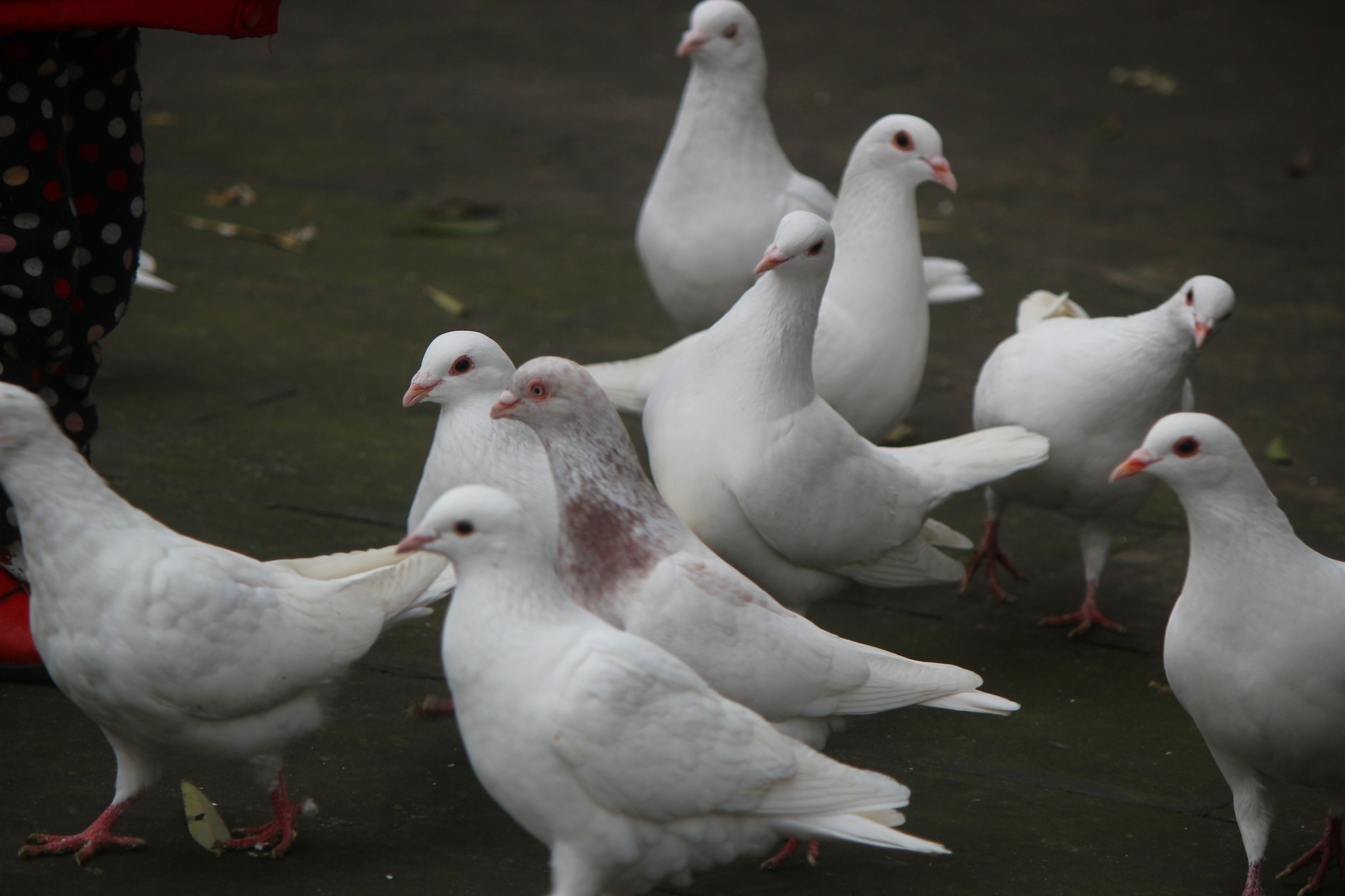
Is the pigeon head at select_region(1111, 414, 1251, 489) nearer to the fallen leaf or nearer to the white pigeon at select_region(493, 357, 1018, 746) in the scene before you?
the white pigeon at select_region(493, 357, 1018, 746)

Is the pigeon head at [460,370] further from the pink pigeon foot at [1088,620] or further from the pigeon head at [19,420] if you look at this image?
the pink pigeon foot at [1088,620]

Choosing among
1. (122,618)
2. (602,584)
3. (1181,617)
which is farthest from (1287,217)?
(122,618)

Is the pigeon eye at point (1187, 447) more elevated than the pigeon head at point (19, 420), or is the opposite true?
the pigeon eye at point (1187, 447)

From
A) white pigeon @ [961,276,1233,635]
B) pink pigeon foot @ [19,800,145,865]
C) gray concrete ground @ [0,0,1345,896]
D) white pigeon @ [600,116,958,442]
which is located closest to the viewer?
pink pigeon foot @ [19,800,145,865]

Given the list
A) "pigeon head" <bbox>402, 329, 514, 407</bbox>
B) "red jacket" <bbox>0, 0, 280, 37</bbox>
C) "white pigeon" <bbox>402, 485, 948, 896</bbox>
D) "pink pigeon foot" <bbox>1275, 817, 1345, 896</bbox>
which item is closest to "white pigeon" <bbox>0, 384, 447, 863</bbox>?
"white pigeon" <bbox>402, 485, 948, 896</bbox>

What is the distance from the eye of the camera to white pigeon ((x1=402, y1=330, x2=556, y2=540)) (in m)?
3.24

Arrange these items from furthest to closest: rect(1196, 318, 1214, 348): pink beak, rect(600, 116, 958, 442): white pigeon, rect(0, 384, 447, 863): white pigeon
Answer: rect(600, 116, 958, 442): white pigeon → rect(1196, 318, 1214, 348): pink beak → rect(0, 384, 447, 863): white pigeon

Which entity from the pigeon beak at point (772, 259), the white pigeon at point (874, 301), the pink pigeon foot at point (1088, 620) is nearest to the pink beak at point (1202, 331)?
the pink pigeon foot at point (1088, 620)

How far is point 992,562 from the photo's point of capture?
425 centimetres

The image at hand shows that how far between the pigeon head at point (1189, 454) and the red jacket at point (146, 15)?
2.06 m

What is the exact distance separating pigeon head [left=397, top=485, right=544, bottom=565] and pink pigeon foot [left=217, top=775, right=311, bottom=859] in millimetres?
676

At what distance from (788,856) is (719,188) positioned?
2576 millimetres

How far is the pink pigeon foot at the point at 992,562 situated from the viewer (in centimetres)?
421

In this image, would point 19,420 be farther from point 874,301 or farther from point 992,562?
point 992,562
